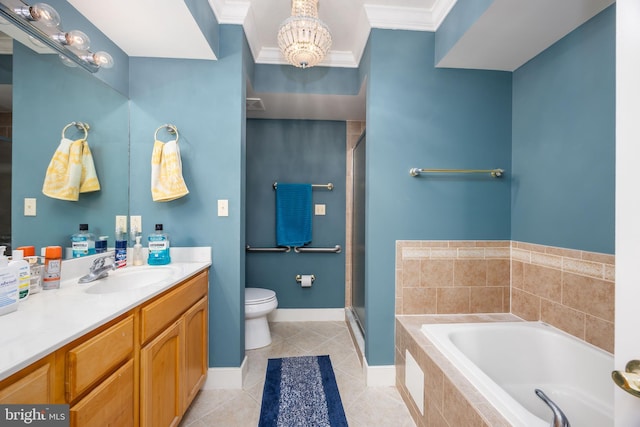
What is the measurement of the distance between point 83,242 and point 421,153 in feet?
6.68

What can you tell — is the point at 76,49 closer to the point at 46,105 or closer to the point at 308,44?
the point at 46,105

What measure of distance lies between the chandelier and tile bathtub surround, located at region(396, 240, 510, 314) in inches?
52.7

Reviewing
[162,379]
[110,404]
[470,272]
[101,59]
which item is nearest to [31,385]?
[110,404]

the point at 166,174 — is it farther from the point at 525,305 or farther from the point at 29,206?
the point at 525,305

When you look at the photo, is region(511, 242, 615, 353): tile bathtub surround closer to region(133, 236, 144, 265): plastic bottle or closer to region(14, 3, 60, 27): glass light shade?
region(133, 236, 144, 265): plastic bottle

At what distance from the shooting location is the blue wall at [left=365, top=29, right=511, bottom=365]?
5.99 ft

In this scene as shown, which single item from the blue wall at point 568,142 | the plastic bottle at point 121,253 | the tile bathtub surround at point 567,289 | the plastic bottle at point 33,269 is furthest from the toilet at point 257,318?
the blue wall at point 568,142

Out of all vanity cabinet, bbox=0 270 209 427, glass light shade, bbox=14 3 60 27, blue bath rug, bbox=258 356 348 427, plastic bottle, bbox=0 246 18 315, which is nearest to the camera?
vanity cabinet, bbox=0 270 209 427

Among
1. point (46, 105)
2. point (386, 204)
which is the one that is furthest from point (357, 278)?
point (46, 105)

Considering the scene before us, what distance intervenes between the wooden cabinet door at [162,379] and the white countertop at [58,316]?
235 mm

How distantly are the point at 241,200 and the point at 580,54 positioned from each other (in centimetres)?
207

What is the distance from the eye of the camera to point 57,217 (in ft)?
4.27

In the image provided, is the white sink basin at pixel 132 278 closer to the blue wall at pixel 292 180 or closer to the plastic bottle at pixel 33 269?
the plastic bottle at pixel 33 269

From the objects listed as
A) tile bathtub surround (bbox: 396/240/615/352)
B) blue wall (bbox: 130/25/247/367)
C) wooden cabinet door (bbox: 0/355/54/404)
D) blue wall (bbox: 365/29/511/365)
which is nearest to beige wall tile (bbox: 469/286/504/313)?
tile bathtub surround (bbox: 396/240/615/352)
